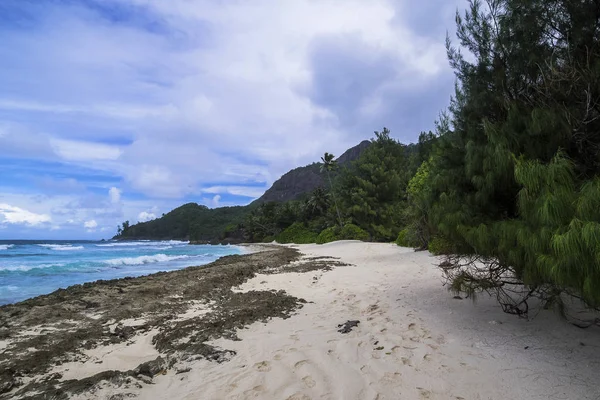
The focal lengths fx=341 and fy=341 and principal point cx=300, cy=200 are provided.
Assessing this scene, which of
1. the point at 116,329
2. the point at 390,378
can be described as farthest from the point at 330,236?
the point at 390,378

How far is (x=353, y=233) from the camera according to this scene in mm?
35906

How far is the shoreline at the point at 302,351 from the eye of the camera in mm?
3088

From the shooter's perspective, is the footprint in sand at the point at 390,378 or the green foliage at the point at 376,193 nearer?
the footprint in sand at the point at 390,378

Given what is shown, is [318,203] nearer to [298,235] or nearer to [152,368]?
[298,235]

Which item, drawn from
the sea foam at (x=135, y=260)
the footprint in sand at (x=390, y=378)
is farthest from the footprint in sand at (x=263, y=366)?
the sea foam at (x=135, y=260)

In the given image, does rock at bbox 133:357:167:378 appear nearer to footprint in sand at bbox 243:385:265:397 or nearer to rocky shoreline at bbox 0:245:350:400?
rocky shoreline at bbox 0:245:350:400

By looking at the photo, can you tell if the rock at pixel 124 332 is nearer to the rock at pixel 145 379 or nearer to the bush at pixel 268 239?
the rock at pixel 145 379

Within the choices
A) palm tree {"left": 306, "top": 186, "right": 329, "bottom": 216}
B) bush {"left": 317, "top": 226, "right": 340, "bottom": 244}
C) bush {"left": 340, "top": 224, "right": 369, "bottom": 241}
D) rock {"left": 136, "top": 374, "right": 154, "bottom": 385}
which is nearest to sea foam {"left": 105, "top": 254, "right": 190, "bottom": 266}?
bush {"left": 317, "top": 226, "right": 340, "bottom": 244}

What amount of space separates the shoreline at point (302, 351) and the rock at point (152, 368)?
15mm

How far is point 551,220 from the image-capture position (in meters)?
2.97

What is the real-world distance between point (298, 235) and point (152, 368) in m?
47.4

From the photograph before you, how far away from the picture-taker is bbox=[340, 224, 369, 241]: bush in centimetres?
3559

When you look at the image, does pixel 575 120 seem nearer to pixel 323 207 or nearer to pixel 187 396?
pixel 187 396

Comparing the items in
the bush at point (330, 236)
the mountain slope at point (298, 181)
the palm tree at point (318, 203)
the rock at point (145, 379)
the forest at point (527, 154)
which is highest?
the mountain slope at point (298, 181)
